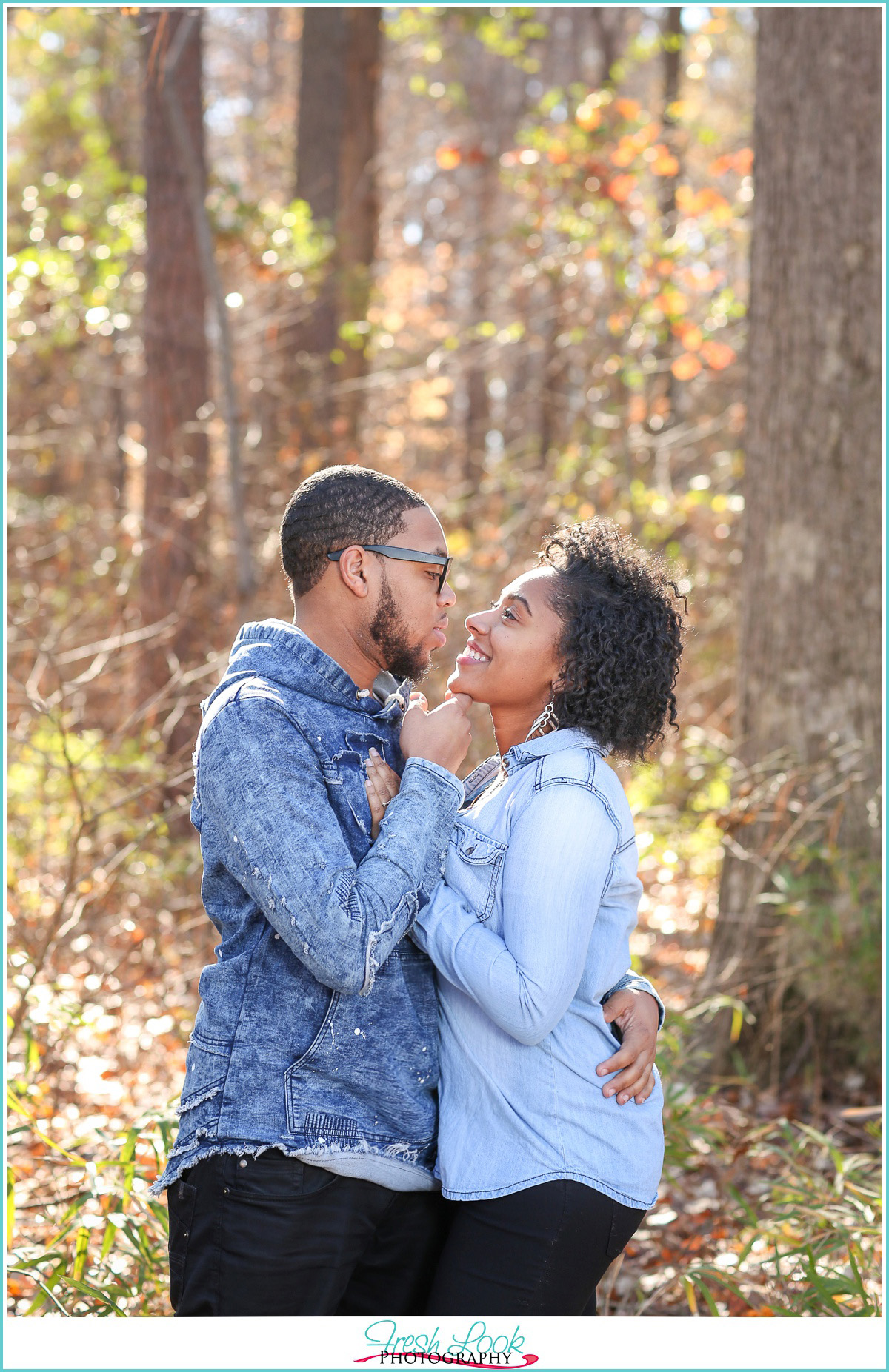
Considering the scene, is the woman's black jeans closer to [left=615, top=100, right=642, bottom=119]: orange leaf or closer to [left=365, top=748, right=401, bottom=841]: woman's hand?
→ [left=365, top=748, right=401, bottom=841]: woman's hand

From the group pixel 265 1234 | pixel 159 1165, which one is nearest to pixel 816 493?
pixel 159 1165

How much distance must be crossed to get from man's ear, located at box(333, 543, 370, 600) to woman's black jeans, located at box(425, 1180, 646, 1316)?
115 cm

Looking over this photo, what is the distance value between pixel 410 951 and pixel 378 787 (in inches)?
12.9

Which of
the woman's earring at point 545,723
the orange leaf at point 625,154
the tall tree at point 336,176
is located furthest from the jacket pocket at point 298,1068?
the orange leaf at point 625,154

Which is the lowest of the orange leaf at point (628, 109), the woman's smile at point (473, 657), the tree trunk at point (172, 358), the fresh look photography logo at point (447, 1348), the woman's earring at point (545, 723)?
the fresh look photography logo at point (447, 1348)

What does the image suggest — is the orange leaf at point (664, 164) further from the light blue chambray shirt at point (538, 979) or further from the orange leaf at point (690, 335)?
the light blue chambray shirt at point (538, 979)

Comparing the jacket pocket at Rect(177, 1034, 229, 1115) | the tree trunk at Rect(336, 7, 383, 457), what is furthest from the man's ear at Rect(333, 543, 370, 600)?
the tree trunk at Rect(336, 7, 383, 457)

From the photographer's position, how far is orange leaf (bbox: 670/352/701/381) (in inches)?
325

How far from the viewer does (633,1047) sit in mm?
2186

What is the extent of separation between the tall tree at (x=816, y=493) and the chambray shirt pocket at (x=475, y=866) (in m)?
2.70

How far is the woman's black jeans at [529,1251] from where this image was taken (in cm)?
201

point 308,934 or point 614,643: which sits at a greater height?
point 614,643

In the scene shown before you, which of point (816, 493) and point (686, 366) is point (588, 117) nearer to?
point (686, 366)

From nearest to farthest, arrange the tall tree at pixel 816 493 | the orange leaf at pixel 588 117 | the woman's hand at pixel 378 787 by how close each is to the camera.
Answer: the woman's hand at pixel 378 787, the tall tree at pixel 816 493, the orange leaf at pixel 588 117
